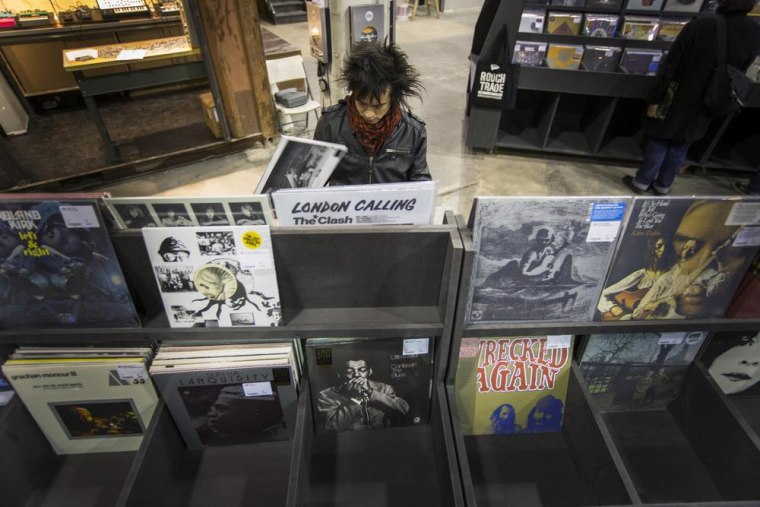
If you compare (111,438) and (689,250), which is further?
(111,438)

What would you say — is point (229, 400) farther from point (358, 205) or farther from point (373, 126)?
point (373, 126)

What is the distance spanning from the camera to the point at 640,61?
12.9 feet

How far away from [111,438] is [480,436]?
151 cm

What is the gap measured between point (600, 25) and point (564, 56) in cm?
40

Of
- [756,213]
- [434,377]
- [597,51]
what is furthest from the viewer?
[597,51]

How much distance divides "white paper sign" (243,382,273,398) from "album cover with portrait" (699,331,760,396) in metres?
1.77

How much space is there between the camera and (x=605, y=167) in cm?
439

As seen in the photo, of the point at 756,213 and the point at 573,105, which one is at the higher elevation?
the point at 756,213

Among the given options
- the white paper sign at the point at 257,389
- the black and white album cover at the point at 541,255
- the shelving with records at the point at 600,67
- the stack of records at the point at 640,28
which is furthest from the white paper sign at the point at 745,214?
the stack of records at the point at 640,28

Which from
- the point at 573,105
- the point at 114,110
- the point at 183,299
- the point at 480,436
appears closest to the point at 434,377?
the point at 480,436

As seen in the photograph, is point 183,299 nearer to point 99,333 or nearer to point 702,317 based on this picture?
point 99,333

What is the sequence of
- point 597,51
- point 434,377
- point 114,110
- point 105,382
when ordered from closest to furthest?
point 105,382
point 434,377
point 597,51
point 114,110

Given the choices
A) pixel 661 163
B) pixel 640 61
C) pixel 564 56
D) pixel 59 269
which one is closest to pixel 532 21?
pixel 564 56

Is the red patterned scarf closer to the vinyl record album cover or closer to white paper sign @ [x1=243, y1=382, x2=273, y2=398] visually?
white paper sign @ [x1=243, y1=382, x2=273, y2=398]
